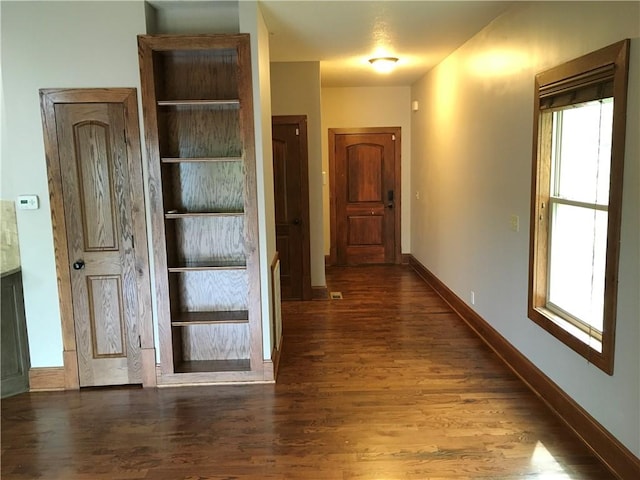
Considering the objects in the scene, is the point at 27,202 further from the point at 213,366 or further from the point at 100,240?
the point at 213,366

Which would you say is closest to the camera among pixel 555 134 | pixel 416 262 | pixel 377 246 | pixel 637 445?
pixel 637 445

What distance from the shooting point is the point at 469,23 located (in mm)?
3977

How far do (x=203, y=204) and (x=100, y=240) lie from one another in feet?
2.43

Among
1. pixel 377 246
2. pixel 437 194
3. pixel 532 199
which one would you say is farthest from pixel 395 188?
pixel 532 199

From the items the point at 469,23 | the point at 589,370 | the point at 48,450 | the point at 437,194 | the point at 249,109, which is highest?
the point at 469,23

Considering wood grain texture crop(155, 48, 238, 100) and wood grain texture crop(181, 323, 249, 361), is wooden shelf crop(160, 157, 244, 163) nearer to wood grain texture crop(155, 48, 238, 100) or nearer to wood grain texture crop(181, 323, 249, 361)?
wood grain texture crop(155, 48, 238, 100)

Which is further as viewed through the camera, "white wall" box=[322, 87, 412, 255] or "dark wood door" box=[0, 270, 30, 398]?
"white wall" box=[322, 87, 412, 255]

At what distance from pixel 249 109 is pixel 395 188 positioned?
4.56m

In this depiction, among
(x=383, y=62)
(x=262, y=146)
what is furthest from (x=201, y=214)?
(x=383, y=62)

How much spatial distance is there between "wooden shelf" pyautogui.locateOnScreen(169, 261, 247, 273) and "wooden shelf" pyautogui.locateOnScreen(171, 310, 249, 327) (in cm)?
36

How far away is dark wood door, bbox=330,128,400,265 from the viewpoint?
294 inches

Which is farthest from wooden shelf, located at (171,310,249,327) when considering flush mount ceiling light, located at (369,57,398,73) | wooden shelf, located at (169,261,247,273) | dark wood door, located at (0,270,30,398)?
flush mount ceiling light, located at (369,57,398,73)

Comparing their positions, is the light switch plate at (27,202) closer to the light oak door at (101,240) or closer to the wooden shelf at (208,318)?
the light oak door at (101,240)

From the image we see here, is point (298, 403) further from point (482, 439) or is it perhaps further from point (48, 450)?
point (48, 450)
